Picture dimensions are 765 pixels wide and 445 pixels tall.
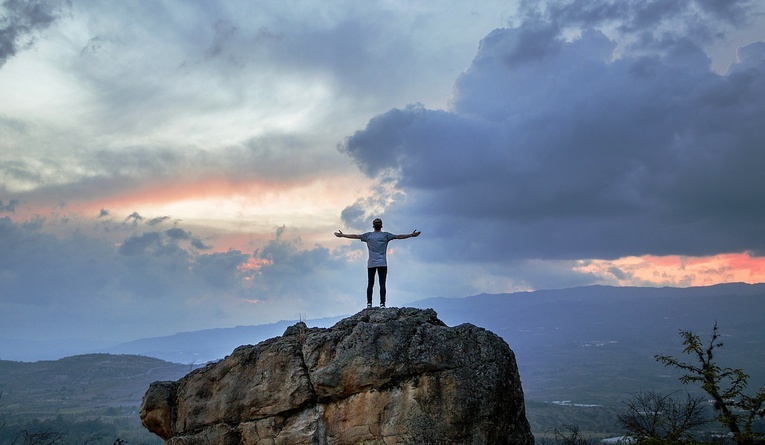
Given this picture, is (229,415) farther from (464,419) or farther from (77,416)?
(77,416)

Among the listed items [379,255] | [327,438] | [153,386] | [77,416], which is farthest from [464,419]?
[77,416]

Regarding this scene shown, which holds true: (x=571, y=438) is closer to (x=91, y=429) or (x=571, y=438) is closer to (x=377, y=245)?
(x=377, y=245)

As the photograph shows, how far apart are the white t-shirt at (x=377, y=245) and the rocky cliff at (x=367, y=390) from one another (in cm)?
279

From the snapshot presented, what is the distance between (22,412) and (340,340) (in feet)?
688

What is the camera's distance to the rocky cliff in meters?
17.0

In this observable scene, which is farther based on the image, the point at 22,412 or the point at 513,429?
the point at 22,412

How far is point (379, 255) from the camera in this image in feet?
73.3

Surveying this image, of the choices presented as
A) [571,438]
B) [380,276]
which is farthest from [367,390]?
[571,438]

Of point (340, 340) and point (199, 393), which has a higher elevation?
point (340, 340)

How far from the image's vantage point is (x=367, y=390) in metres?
17.6

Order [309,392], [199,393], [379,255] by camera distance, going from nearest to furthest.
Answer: [309,392] → [199,393] → [379,255]

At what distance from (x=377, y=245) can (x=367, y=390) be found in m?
6.14

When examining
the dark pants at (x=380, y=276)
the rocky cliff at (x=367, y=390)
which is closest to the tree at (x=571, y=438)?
the dark pants at (x=380, y=276)

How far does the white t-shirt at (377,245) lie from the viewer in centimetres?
2216
